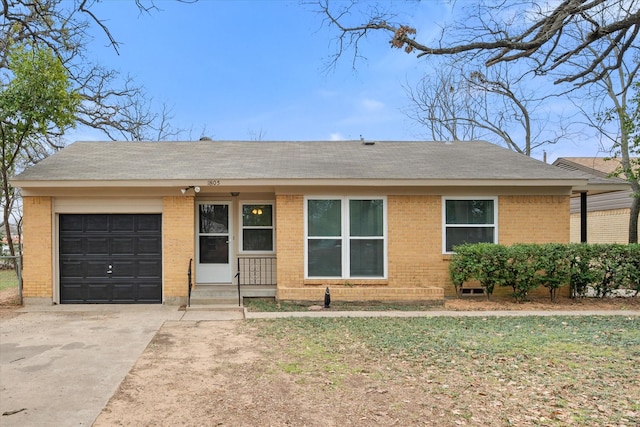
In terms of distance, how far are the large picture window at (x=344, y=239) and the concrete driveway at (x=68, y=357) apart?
3449mm

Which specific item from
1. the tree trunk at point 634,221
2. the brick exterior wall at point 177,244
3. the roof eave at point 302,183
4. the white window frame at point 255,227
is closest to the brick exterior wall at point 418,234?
the roof eave at point 302,183

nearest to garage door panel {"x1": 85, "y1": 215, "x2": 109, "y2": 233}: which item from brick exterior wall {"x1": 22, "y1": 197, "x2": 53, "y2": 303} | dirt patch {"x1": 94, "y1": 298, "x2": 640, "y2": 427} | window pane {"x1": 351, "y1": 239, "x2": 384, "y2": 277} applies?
brick exterior wall {"x1": 22, "y1": 197, "x2": 53, "y2": 303}

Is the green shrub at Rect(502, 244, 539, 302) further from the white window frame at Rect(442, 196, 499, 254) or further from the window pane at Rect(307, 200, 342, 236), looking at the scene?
the window pane at Rect(307, 200, 342, 236)

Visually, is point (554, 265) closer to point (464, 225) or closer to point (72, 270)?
point (464, 225)

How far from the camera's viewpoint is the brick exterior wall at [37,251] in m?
10.0

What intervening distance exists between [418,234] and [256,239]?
4.19 m

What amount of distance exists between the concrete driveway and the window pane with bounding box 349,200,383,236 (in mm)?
4485

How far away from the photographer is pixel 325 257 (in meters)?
10.5

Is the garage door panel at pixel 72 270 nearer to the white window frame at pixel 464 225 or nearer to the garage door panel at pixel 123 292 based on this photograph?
the garage door panel at pixel 123 292

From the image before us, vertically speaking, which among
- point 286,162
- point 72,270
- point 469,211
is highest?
point 286,162

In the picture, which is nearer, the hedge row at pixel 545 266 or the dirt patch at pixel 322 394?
the dirt patch at pixel 322 394

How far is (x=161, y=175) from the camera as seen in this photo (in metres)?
10.0

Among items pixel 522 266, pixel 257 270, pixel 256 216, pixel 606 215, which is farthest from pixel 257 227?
pixel 606 215

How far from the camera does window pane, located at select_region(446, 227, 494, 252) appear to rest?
1067 centimetres
